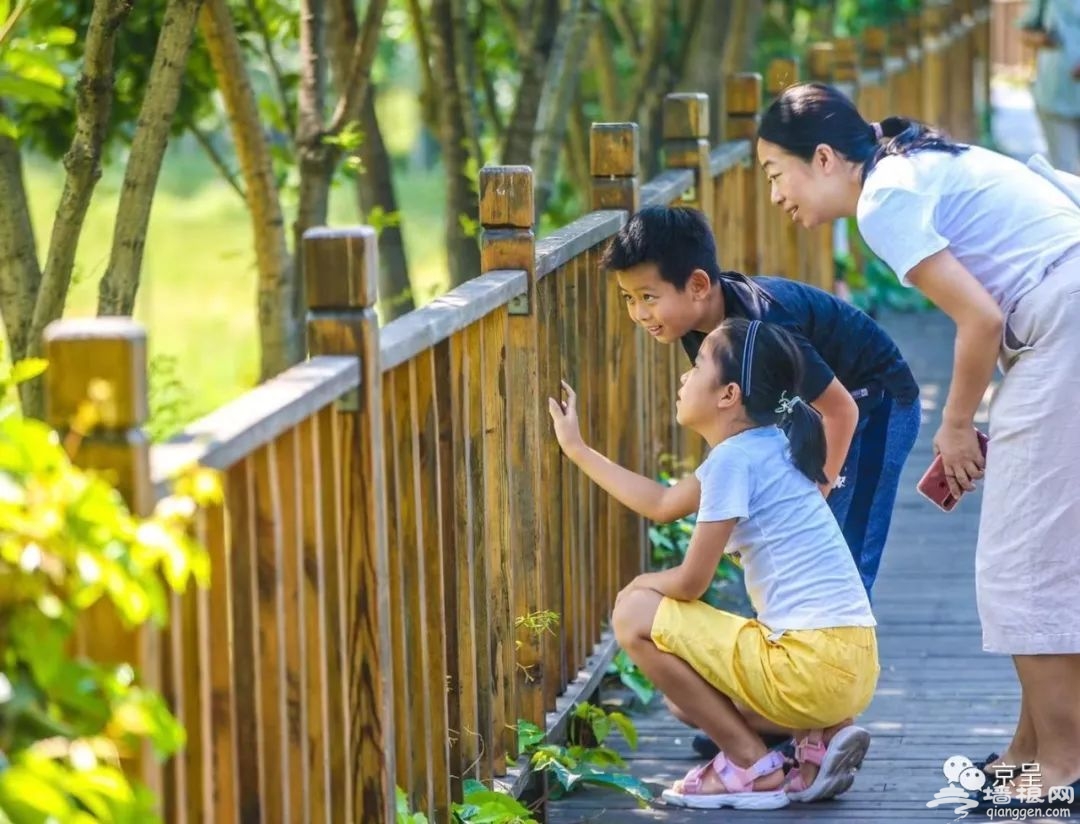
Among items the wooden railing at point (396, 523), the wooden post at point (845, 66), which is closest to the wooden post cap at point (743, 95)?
the wooden railing at point (396, 523)

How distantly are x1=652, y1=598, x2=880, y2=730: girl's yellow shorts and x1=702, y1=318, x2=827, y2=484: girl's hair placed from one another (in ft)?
1.14

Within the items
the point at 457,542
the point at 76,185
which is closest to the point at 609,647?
the point at 457,542

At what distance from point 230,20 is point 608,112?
16.1 feet

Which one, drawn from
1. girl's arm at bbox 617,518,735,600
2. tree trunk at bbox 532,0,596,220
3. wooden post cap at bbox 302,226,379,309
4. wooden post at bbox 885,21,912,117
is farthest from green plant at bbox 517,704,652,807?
wooden post at bbox 885,21,912,117

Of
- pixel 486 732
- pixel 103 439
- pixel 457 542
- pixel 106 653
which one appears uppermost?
pixel 103 439

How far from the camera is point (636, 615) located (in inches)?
160

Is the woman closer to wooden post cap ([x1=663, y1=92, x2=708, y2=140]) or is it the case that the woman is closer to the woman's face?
the woman's face

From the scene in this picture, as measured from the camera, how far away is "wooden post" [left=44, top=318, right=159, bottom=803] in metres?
1.99

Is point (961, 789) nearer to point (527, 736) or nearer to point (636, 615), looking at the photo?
point (636, 615)

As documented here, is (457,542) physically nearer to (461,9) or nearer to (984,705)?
(984,705)

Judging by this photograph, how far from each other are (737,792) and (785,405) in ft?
2.88

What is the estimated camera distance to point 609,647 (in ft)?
16.4

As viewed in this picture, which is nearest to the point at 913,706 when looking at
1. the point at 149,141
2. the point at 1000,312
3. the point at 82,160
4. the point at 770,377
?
the point at 770,377

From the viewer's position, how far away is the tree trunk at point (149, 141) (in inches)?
173
